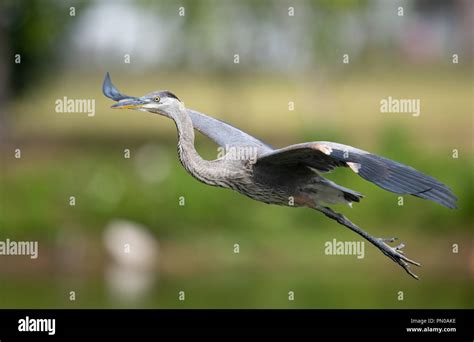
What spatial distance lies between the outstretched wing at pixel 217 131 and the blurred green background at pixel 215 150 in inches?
361

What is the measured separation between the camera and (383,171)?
25.9ft

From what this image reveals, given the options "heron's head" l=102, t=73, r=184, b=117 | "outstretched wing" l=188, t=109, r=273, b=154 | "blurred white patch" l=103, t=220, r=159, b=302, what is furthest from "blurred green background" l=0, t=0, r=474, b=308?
"heron's head" l=102, t=73, r=184, b=117

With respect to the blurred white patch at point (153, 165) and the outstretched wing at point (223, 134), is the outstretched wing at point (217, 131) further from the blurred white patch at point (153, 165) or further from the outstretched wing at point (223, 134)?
the blurred white patch at point (153, 165)

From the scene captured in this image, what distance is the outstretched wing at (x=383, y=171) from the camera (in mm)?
7644

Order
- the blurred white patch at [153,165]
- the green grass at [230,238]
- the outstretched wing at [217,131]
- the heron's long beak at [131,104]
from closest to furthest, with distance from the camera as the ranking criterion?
1. the heron's long beak at [131,104]
2. the outstretched wing at [217,131]
3. the green grass at [230,238]
4. the blurred white patch at [153,165]

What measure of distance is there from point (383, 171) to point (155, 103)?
1855 mm

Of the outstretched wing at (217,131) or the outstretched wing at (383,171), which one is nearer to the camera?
the outstretched wing at (383,171)

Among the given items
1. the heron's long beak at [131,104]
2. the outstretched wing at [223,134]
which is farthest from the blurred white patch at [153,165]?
the heron's long beak at [131,104]

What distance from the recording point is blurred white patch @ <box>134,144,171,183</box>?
19875 mm

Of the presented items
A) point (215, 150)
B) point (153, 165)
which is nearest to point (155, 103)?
point (153, 165)

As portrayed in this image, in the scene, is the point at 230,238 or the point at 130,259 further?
the point at 230,238

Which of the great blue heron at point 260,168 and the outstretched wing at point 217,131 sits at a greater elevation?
the outstretched wing at point 217,131

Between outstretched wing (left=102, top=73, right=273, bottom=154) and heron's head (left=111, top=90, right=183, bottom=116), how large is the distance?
0.42 m

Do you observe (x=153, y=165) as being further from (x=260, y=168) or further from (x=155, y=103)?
(x=155, y=103)
